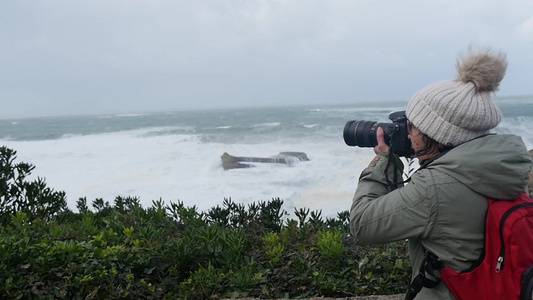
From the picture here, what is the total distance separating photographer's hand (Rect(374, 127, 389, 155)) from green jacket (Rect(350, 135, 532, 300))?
363mm

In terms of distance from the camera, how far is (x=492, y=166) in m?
1.37

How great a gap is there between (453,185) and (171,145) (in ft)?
75.4

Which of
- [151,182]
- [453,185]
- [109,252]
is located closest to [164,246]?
[109,252]

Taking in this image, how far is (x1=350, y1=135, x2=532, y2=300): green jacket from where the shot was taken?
1375 millimetres

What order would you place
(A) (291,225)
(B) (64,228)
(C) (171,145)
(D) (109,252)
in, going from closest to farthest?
(D) (109,252) < (B) (64,228) < (A) (291,225) < (C) (171,145)

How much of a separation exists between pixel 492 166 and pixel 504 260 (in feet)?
0.87

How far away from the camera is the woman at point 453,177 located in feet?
4.55

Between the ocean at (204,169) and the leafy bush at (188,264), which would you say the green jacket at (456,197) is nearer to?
the leafy bush at (188,264)

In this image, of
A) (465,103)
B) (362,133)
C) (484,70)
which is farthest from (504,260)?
(362,133)

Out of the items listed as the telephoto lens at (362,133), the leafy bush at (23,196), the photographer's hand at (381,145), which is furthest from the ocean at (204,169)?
the photographer's hand at (381,145)

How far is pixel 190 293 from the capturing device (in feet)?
8.70

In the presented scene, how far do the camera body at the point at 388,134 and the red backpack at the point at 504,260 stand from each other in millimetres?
410

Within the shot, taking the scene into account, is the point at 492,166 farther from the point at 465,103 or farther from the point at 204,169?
the point at 204,169

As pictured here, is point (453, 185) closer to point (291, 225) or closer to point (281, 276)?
point (281, 276)
